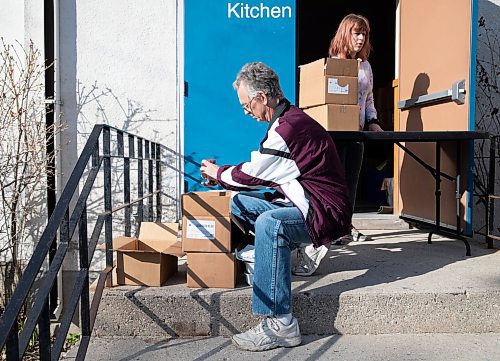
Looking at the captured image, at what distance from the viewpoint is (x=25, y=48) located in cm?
477

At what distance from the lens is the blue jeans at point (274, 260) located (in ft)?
8.62

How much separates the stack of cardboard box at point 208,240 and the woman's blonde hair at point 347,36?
1.55 metres

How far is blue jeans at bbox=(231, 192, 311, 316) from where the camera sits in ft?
8.62

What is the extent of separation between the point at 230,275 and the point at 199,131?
7.01 feet

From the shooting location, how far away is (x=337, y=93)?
368 centimetres

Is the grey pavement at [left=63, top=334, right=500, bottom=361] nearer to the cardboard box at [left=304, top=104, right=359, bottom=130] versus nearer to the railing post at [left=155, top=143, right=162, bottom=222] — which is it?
the cardboard box at [left=304, top=104, right=359, bottom=130]

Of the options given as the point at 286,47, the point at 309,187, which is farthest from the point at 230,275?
the point at 286,47

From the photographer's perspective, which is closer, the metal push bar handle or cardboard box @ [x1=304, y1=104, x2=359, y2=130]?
cardboard box @ [x1=304, y1=104, x2=359, y2=130]

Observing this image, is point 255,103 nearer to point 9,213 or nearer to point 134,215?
point 134,215

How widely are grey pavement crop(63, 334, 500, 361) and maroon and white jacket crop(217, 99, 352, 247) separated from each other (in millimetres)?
498

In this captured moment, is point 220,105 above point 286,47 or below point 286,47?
below

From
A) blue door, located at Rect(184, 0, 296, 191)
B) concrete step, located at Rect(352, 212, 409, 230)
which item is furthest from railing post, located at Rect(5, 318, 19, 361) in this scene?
concrete step, located at Rect(352, 212, 409, 230)

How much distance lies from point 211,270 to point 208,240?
16 centimetres

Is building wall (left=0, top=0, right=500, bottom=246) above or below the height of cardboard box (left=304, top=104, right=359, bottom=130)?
above
